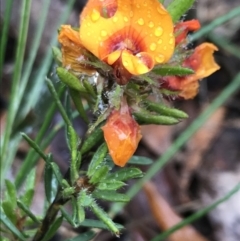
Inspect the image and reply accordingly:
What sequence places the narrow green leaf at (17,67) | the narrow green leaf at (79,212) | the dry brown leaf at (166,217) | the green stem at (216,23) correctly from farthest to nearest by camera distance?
the dry brown leaf at (166,217) → the green stem at (216,23) → the narrow green leaf at (17,67) → the narrow green leaf at (79,212)

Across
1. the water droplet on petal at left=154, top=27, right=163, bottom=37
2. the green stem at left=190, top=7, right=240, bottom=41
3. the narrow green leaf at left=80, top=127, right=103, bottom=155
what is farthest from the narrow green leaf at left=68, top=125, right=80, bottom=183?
the green stem at left=190, top=7, right=240, bottom=41

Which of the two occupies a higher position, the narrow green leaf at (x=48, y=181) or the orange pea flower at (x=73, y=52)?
the orange pea flower at (x=73, y=52)

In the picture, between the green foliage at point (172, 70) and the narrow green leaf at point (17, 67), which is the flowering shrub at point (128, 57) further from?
the narrow green leaf at point (17, 67)

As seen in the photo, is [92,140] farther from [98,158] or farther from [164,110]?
[164,110]

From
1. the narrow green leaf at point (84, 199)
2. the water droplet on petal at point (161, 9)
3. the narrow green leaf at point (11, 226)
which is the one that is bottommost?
the narrow green leaf at point (11, 226)

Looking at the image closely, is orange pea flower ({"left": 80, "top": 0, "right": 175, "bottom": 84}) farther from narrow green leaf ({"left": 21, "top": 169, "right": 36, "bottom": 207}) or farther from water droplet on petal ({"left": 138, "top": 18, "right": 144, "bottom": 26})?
narrow green leaf ({"left": 21, "top": 169, "right": 36, "bottom": 207})

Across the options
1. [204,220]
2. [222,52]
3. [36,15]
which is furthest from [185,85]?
[222,52]

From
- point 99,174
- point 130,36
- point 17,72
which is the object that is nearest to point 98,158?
point 99,174

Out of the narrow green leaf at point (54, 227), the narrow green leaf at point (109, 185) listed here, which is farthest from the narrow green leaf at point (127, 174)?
the narrow green leaf at point (54, 227)
